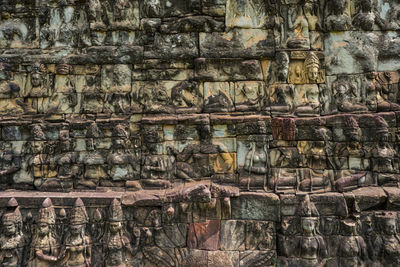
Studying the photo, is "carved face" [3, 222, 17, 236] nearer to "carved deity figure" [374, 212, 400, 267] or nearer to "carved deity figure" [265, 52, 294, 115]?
"carved deity figure" [265, 52, 294, 115]

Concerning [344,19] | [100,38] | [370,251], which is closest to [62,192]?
[100,38]

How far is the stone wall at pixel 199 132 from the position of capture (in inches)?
201

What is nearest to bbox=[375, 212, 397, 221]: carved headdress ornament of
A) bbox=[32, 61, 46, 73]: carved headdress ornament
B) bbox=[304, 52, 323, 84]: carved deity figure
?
bbox=[304, 52, 323, 84]: carved deity figure

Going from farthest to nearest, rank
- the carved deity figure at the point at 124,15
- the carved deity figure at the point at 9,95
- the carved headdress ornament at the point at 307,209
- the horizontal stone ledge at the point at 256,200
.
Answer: the carved deity figure at the point at 9,95 → the carved deity figure at the point at 124,15 → the horizontal stone ledge at the point at 256,200 → the carved headdress ornament at the point at 307,209

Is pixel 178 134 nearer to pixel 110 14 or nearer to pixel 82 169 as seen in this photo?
pixel 82 169

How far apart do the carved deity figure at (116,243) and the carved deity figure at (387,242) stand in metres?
4.62

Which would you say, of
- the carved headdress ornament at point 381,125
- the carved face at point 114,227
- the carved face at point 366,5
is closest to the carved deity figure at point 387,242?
the carved headdress ornament at point 381,125

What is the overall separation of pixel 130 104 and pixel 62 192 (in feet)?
7.60

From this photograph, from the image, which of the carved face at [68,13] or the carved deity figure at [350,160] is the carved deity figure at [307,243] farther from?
the carved face at [68,13]

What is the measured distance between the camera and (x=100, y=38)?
19.3ft

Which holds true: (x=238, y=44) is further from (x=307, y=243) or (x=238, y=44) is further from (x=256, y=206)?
(x=307, y=243)

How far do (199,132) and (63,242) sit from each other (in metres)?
3.41

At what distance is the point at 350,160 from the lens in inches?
217

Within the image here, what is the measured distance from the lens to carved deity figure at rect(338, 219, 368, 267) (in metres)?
4.94
